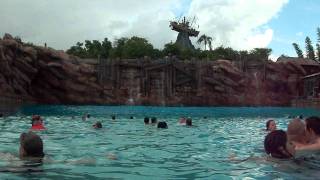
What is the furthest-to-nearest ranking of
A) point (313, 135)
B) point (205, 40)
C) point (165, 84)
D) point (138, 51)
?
point (205, 40)
point (138, 51)
point (165, 84)
point (313, 135)

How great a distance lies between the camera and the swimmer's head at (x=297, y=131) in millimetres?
9297

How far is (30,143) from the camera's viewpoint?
8273 mm

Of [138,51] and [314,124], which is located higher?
[138,51]

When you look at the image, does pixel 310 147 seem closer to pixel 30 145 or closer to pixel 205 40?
pixel 30 145

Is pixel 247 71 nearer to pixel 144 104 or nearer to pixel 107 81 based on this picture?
pixel 144 104

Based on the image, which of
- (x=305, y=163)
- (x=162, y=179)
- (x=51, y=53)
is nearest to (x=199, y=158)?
(x=305, y=163)

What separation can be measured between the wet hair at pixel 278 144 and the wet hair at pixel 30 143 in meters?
4.05

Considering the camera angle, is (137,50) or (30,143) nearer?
(30,143)

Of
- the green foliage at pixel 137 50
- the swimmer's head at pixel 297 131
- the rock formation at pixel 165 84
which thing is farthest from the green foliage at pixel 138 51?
the swimmer's head at pixel 297 131

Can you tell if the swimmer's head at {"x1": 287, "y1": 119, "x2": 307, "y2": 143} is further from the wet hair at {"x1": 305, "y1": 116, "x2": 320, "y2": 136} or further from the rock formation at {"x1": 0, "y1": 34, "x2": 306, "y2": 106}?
the rock formation at {"x1": 0, "y1": 34, "x2": 306, "y2": 106}

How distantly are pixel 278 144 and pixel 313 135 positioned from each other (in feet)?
3.53

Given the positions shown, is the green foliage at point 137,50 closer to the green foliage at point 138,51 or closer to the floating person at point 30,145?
the green foliage at point 138,51

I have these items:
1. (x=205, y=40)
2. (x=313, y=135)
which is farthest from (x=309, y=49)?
(x=313, y=135)

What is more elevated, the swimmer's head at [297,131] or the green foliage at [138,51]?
the green foliage at [138,51]
